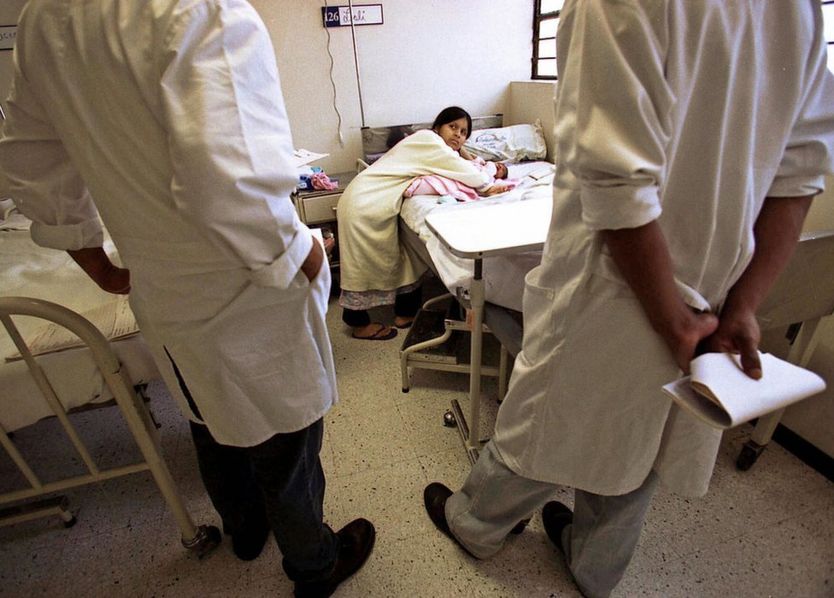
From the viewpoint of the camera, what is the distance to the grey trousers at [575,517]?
3.45ft

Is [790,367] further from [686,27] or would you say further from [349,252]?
[349,252]

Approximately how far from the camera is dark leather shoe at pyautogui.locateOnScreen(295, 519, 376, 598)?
3.89 feet

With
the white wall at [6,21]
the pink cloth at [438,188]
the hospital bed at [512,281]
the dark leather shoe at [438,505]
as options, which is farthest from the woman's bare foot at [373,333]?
the white wall at [6,21]

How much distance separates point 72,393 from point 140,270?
0.55 m

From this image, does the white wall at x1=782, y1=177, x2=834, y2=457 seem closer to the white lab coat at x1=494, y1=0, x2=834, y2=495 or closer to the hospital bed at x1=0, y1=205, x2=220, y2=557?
the white lab coat at x1=494, y1=0, x2=834, y2=495

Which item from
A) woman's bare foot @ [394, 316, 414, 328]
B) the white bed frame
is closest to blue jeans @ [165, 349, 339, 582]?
the white bed frame

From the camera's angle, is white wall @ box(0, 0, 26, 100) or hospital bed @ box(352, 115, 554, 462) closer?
hospital bed @ box(352, 115, 554, 462)

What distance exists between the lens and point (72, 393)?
1.14 metres

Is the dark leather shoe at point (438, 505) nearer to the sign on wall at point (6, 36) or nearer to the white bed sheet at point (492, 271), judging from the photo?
the white bed sheet at point (492, 271)

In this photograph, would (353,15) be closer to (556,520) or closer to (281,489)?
(281,489)

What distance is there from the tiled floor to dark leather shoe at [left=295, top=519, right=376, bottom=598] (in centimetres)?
3

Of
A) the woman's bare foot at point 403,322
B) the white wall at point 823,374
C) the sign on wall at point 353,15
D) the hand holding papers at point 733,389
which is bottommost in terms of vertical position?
the woman's bare foot at point 403,322

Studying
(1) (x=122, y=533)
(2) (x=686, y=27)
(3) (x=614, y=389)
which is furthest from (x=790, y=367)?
(1) (x=122, y=533)

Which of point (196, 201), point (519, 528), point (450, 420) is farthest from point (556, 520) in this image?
point (196, 201)
